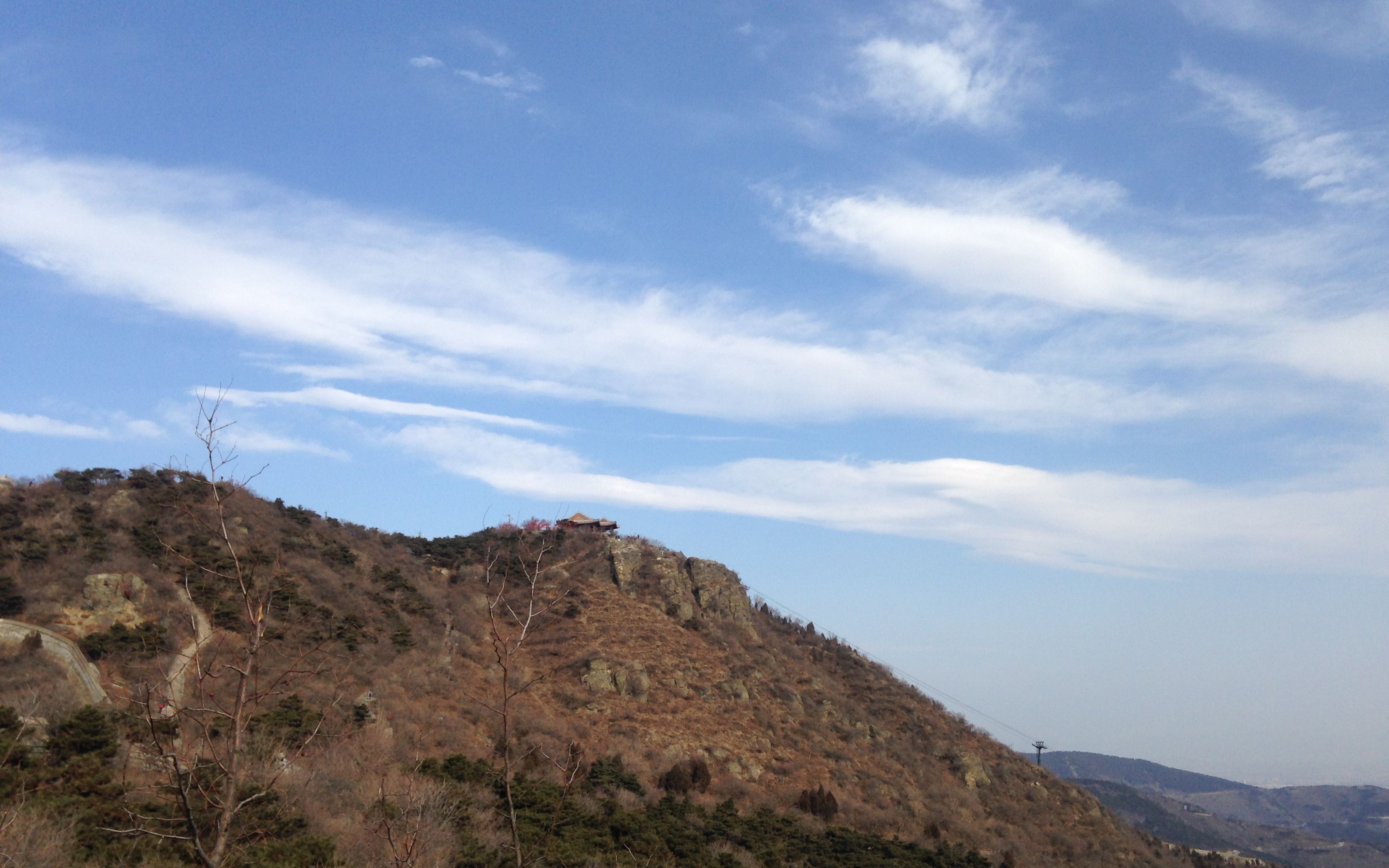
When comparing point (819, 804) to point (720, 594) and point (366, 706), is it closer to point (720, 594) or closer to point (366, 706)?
point (366, 706)

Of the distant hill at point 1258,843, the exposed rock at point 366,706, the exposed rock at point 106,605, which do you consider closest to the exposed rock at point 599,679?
the exposed rock at point 366,706

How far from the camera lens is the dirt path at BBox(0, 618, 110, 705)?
2284 centimetres

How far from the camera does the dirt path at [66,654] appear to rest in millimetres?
22844

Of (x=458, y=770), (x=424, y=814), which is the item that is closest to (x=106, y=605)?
(x=458, y=770)

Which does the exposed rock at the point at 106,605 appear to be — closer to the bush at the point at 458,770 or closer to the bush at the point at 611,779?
the bush at the point at 458,770

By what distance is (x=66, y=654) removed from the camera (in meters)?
24.1

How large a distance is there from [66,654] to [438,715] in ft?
45.0

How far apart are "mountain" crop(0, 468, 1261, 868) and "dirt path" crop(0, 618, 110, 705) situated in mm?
129

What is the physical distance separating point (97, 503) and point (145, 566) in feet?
29.9

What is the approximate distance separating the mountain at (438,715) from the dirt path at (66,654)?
5.1 inches

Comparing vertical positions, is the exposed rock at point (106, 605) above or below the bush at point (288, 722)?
above

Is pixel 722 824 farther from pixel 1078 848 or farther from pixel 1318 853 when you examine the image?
pixel 1318 853

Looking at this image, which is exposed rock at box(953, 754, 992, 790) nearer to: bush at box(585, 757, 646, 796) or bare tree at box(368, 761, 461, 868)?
bush at box(585, 757, 646, 796)

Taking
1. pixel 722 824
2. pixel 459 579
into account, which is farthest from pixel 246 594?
pixel 459 579
